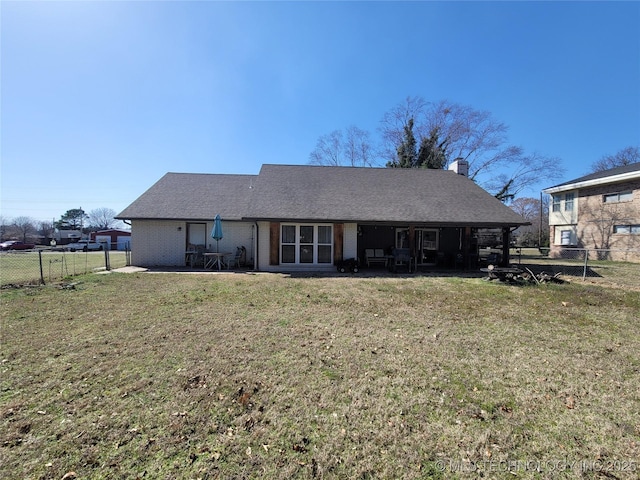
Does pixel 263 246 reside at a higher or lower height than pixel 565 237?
lower

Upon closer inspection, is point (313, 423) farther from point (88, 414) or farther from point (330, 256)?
point (330, 256)

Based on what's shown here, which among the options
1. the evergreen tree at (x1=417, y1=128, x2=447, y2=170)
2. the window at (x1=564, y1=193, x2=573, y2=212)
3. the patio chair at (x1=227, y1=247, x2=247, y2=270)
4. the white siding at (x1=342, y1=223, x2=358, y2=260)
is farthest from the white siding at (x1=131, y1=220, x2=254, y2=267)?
the window at (x1=564, y1=193, x2=573, y2=212)

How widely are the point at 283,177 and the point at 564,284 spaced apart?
12225 mm

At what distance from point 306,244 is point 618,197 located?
67.8 ft

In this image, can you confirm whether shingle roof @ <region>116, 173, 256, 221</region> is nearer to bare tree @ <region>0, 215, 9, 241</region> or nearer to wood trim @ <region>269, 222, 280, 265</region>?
wood trim @ <region>269, 222, 280, 265</region>

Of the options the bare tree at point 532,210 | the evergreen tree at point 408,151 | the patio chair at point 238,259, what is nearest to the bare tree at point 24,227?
the patio chair at point 238,259

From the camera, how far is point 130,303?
22.2ft

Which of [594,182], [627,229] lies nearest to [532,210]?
[594,182]

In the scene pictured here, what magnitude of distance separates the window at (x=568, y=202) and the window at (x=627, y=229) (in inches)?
138

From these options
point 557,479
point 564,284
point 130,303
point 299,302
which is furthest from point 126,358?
point 564,284

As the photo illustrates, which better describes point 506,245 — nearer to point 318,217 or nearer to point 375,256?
point 375,256

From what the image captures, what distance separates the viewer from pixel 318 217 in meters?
12.0

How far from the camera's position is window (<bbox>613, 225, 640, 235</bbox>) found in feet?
58.9

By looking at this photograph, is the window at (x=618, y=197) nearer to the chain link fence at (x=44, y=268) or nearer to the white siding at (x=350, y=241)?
the white siding at (x=350, y=241)
